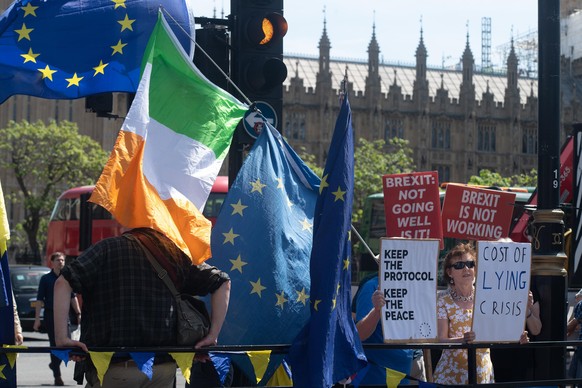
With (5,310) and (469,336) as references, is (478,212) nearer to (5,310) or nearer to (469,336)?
(469,336)

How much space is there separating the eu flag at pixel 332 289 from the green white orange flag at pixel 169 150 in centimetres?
58

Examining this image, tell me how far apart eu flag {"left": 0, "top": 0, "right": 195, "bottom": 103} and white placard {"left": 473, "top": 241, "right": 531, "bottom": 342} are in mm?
2292

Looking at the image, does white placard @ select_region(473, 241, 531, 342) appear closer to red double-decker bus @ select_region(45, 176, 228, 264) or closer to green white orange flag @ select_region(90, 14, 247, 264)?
green white orange flag @ select_region(90, 14, 247, 264)

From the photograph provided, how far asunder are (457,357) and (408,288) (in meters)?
0.64

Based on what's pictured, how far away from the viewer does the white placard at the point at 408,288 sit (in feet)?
20.3

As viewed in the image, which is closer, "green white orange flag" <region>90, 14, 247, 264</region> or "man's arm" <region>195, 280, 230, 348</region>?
"man's arm" <region>195, 280, 230, 348</region>

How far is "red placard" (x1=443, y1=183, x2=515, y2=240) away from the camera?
8.84m

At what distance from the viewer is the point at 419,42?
85125 mm

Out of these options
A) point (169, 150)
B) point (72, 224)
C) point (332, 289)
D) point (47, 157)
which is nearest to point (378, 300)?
point (332, 289)

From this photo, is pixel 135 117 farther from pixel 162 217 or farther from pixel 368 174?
pixel 368 174

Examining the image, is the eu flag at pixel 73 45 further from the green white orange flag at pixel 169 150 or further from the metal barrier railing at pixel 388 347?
the metal barrier railing at pixel 388 347

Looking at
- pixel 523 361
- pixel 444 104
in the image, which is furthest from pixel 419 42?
pixel 523 361

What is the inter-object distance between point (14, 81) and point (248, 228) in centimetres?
167

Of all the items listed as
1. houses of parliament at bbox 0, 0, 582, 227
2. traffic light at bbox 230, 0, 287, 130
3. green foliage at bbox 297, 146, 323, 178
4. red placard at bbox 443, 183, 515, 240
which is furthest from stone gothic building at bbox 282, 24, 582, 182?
traffic light at bbox 230, 0, 287, 130
